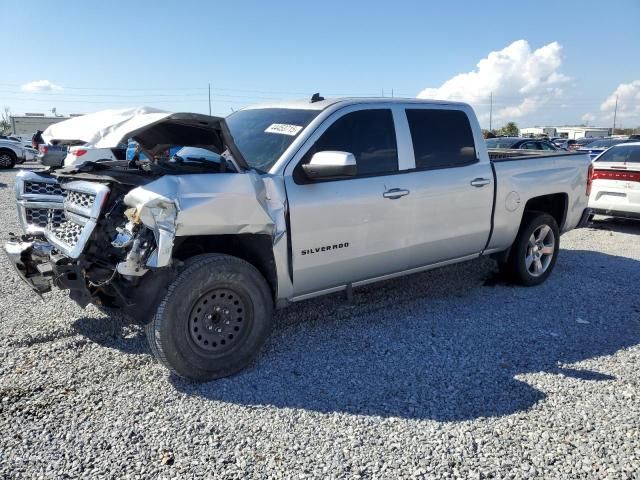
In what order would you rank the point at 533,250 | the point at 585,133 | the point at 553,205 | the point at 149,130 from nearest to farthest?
the point at 149,130 < the point at 533,250 < the point at 553,205 < the point at 585,133

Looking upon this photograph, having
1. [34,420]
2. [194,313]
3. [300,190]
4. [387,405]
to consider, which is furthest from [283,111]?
[34,420]

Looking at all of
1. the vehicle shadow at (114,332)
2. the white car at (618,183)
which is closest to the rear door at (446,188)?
the vehicle shadow at (114,332)

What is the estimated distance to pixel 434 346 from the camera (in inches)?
169

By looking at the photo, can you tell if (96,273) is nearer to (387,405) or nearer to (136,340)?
(136,340)

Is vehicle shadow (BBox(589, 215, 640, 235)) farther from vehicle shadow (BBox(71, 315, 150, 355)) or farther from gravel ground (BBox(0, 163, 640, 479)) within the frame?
vehicle shadow (BBox(71, 315, 150, 355))

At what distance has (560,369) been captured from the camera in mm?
3906

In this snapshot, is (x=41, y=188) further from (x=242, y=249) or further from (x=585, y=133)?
(x=585, y=133)

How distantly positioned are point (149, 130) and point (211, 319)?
1434 millimetres

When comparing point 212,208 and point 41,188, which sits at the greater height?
point 41,188

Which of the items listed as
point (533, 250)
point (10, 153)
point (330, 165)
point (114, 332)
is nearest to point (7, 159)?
point (10, 153)

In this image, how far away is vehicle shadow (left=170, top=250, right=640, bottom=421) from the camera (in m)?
3.46

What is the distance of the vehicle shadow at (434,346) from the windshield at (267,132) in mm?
1504

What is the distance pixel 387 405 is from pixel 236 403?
97 cm

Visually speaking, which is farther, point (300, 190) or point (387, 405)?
point (300, 190)
